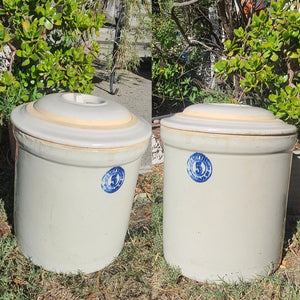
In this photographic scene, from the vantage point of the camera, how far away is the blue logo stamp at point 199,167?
2223mm

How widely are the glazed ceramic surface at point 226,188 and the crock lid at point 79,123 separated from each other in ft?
0.90

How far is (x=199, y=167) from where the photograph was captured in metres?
2.26

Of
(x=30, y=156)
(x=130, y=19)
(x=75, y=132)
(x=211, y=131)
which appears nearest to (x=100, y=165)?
(x=75, y=132)

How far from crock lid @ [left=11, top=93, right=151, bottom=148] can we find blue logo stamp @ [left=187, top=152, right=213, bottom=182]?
0.30 m

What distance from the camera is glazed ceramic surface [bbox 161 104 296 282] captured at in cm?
216

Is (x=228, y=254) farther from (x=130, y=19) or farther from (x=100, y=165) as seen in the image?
(x=130, y=19)

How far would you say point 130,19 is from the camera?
4.64m

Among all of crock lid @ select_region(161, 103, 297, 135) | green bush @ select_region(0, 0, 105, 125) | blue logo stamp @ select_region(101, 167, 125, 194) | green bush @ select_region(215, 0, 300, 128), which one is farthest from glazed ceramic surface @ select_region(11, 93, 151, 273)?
green bush @ select_region(215, 0, 300, 128)

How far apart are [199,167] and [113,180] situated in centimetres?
49

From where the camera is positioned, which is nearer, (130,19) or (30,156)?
(30,156)

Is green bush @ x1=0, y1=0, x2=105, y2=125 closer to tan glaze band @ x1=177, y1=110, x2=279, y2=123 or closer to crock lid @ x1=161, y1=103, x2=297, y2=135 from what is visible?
crock lid @ x1=161, y1=103, x2=297, y2=135

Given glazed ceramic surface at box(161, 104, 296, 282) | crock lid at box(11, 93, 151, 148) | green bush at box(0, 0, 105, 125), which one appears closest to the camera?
crock lid at box(11, 93, 151, 148)

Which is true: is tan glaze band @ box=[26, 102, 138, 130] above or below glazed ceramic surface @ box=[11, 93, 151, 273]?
above

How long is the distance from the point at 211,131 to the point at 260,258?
0.87m
